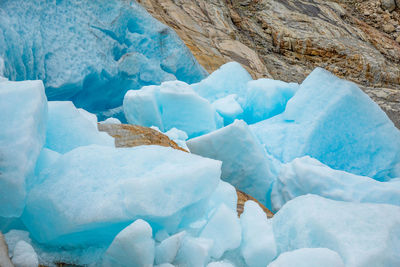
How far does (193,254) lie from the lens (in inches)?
46.5

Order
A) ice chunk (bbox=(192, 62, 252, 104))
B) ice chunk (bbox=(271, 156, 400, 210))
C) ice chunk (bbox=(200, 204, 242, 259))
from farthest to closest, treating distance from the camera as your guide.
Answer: ice chunk (bbox=(192, 62, 252, 104)) < ice chunk (bbox=(271, 156, 400, 210)) < ice chunk (bbox=(200, 204, 242, 259))

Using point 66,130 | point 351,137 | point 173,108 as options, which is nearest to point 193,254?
point 66,130

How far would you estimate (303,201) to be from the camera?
4.85 feet

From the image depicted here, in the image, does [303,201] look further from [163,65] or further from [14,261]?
[163,65]

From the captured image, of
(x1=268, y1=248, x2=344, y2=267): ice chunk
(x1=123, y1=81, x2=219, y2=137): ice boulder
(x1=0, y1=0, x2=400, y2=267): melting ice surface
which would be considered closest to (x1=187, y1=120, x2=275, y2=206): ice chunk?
(x1=0, y1=0, x2=400, y2=267): melting ice surface

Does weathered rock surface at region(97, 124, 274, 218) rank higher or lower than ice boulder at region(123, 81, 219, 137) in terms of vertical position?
higher

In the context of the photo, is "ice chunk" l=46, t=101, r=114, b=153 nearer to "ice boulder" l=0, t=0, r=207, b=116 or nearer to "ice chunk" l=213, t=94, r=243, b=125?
"ice boulder" l=0, t=0, r=207, b=116

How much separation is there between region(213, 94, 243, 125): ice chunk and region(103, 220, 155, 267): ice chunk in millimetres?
2567

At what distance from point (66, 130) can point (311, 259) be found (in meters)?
1.13

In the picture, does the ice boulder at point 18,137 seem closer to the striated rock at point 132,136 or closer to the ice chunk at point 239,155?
the striated rock at point 132,136

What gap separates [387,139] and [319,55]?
5690 mm

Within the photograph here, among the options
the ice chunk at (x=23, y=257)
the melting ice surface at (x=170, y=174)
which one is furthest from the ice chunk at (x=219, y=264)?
the ice chunk at (x=23, y=257)

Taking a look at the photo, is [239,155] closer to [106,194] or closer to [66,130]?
[66,130]

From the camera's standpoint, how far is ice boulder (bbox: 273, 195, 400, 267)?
1188mm
